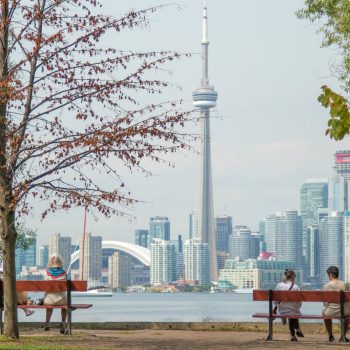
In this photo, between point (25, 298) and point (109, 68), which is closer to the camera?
point (109, 68)

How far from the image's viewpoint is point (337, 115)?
15.4 m

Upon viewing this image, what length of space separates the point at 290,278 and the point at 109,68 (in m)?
4.79

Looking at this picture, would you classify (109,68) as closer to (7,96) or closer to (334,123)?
(7,96)

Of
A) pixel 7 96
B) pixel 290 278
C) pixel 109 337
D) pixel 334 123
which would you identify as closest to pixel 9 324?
pixel 109 337

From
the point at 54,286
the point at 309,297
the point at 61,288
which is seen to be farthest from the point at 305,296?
the point at 54,286

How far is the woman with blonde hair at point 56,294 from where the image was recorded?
21703mm

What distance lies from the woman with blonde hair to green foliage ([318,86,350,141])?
7735mm

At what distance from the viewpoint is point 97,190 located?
797 inches

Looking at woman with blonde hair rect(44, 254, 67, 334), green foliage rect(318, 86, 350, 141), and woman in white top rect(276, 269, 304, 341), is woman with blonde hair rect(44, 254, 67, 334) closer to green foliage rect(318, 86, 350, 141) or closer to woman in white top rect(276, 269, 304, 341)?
woman in white top rect(276, 269, 304, 341)

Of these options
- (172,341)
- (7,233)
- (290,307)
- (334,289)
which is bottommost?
(172,341)

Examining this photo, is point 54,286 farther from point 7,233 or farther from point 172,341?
point 172,341

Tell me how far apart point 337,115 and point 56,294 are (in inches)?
319

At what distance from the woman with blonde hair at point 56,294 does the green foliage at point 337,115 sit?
25.4 ft

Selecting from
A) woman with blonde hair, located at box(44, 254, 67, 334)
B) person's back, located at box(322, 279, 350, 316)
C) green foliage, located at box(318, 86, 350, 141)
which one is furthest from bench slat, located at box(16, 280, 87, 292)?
green foliage, located at box(318, 86, 350, 141)
